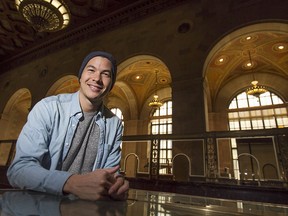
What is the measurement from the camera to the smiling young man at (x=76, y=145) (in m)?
1.14

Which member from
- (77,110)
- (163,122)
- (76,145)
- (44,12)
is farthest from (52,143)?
(163,122)

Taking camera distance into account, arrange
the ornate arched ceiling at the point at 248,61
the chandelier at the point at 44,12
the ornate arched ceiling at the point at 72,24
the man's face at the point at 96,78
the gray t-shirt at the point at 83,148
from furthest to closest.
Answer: the ornate arched ceiling at the point at 248,61 → the ornate arched ceiling at the point at 72,24 → the chandelier at the point at 44,12 → the man's face at the point at 96,78 → the gray t-shirt at the point at 83,148

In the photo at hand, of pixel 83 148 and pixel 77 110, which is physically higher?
pixel 77 110

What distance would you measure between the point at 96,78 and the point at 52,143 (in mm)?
621

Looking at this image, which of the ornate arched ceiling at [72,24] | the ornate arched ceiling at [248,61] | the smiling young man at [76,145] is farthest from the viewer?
the ornate arched ceiling at [248,61]

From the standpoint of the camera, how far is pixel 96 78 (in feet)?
5.34

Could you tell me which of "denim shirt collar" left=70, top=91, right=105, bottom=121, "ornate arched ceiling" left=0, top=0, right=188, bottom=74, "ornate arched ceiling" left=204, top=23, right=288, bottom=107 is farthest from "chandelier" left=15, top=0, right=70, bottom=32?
"denim shirt collar" left=70, top=91, right=105, bottom=121

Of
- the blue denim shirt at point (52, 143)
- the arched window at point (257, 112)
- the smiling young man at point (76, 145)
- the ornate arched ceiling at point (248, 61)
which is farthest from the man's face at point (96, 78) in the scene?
the arched window at point (257, 112)

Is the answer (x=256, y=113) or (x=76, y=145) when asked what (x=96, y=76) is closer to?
(x=76, y=145)

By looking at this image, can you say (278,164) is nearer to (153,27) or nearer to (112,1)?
(153,27)

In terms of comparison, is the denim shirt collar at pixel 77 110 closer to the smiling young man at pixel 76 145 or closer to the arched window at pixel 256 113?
the smiling young man at pixel 76 145

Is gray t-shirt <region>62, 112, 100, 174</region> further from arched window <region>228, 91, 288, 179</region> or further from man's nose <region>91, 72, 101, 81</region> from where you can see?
arched window <region>228, 91, 288, 179</region>

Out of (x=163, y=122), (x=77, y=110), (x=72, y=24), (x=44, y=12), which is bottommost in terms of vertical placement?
(x=77, y=110)

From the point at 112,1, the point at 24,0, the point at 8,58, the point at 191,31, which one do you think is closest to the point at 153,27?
the point at 191,31
